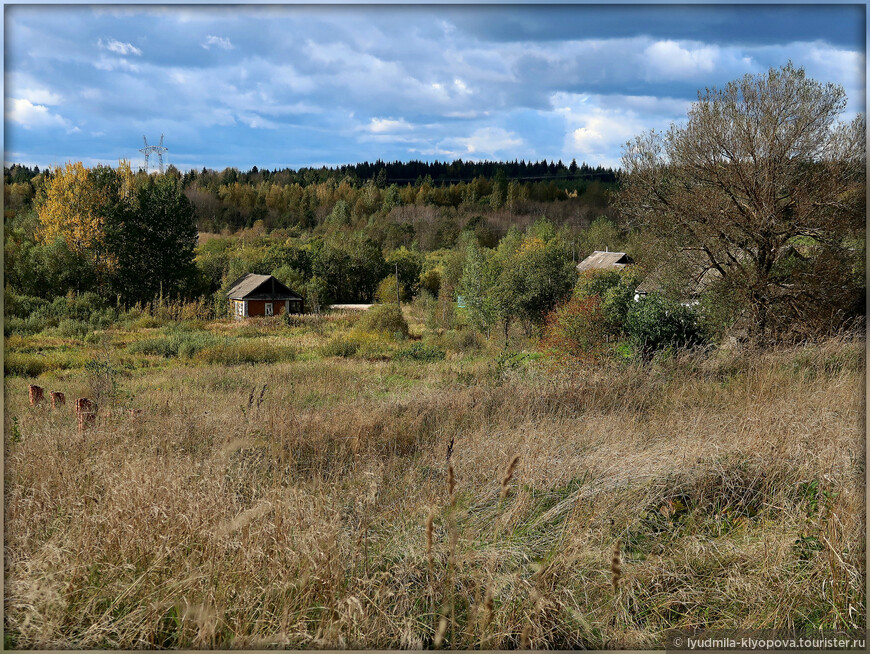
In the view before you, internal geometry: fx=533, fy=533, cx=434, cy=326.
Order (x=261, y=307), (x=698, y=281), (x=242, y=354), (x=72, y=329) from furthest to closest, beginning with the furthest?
(x=261, y=307) < (x=72, y=329) < (x=242, y=354) < (x=698, y=281)

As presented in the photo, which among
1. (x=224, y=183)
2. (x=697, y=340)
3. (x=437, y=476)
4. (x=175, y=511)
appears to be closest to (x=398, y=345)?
(x=697, y=340)

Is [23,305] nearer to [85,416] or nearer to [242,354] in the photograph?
[242,354]

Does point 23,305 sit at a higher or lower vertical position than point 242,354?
higher

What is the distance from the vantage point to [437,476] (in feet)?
13.0

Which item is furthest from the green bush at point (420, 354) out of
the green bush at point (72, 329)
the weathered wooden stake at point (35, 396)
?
the weathered wooden stake at point (35, 396)

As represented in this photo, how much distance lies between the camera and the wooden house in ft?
83.5

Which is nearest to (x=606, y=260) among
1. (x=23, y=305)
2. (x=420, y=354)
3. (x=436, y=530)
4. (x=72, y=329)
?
(x=420, y=354)

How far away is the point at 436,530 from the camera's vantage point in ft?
9.41

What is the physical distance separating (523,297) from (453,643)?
20.2 meters

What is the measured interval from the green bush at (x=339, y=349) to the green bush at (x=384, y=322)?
392 cm

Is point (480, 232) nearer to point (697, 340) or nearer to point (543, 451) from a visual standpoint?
point (697, 340)

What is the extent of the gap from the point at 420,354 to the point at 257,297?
12503 millimetres

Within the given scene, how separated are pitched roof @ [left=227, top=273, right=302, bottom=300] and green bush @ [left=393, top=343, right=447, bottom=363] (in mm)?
11437

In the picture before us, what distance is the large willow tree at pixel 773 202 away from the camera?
1073 cm
